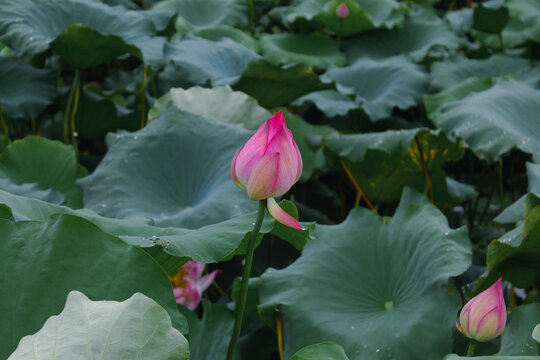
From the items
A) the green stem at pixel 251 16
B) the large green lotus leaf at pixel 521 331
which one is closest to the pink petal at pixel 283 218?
the large green lotus leaf at pixel 521 331

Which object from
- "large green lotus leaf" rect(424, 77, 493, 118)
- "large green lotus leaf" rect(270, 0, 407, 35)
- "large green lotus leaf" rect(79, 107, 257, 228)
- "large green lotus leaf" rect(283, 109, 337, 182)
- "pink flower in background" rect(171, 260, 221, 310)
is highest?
"large green lotus leaf" rect(79, 107, 257, 228)

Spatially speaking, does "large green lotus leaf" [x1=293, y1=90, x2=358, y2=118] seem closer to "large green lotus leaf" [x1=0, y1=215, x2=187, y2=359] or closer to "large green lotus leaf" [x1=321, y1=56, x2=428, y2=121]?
"large green lotus leaf" [x1=321, y1=56, x2=428, y2=121]

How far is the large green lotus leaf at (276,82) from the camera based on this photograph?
156 cm

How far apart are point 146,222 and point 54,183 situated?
2.19 feet

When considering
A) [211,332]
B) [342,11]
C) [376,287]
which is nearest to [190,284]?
[211,332]

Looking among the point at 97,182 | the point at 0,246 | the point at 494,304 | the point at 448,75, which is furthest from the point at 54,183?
the point at 448,75

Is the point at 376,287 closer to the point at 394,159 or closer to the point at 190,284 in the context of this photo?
the point at 190,284

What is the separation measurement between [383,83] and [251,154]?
1.55 m

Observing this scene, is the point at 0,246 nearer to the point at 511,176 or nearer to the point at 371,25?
the point at 511,176

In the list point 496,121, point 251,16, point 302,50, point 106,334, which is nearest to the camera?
point 106,334

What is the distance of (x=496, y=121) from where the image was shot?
129cm

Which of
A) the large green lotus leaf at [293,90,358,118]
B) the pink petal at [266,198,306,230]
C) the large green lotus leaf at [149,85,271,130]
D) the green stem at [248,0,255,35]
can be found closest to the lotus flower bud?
the pink petal at [266,198,306,230]

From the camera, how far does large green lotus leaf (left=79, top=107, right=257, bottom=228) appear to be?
114 cm

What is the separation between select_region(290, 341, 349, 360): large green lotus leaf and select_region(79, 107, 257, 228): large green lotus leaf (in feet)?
1.53
